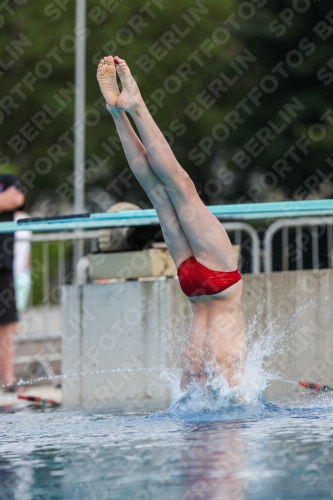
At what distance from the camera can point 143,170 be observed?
271 inches

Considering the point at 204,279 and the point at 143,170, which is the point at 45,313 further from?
the point at 204,279

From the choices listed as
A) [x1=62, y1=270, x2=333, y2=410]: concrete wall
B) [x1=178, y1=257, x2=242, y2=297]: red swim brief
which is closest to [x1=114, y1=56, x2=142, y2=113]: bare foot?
[x1=178, y1=257, x2=242, y2=297]: red swim brief

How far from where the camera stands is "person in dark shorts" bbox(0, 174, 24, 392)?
9.74 metres

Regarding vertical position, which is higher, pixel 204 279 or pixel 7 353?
pixel 204 279

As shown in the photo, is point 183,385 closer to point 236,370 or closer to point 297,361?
point 236,370

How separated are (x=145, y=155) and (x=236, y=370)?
1476mm

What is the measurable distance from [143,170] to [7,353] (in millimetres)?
3420

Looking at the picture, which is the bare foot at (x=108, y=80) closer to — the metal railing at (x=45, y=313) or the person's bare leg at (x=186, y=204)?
the person's bare leg at (x=186, y=204)

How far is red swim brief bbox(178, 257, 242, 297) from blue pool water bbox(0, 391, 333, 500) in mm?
726

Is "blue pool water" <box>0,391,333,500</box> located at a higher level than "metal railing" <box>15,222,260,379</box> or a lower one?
lower

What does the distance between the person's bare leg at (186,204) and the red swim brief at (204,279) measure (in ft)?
0.13

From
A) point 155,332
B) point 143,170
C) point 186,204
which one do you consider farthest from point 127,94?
point 155,332

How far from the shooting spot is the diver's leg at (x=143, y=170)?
687cm

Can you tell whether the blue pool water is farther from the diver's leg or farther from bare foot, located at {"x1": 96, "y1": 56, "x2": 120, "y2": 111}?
bare foot, located at {"x1": 96, "y1": 56, "x2": 120, "y2": 111}
